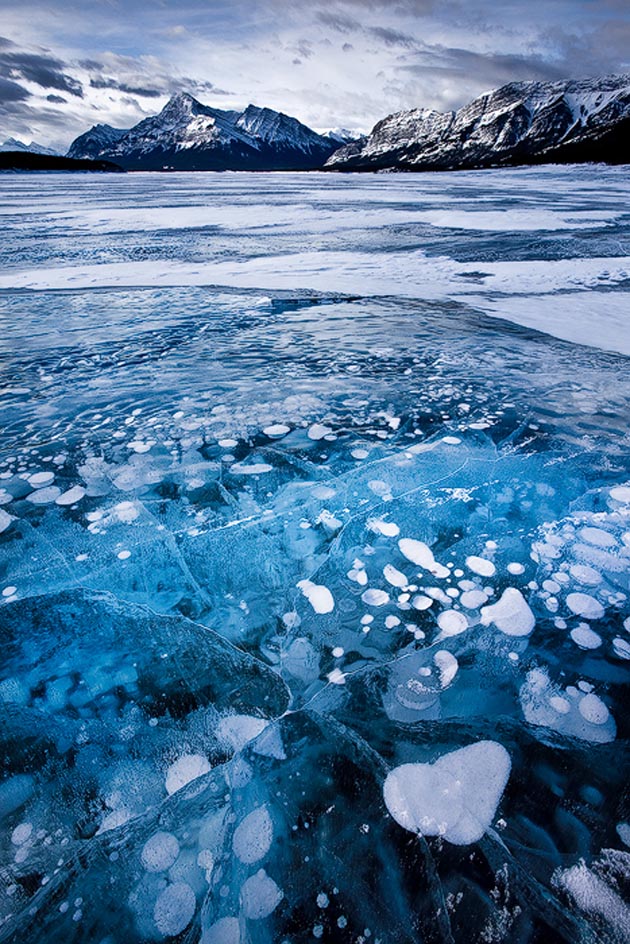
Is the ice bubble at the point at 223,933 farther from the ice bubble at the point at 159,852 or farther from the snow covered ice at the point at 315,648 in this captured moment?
the ice bubble at the point at 159,852

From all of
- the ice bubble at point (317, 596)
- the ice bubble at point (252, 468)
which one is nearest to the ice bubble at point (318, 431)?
the ice bubble at point (252, 468)

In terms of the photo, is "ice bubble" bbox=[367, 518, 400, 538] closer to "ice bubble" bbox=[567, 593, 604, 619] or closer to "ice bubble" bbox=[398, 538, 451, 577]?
"ice bubble" bbox=[398, 538, 451, 577]

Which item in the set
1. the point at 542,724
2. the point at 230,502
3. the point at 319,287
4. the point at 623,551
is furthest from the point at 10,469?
the point at 319,287

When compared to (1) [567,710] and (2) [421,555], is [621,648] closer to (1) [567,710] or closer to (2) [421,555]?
(1) [567,710]

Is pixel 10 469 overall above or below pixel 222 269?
below

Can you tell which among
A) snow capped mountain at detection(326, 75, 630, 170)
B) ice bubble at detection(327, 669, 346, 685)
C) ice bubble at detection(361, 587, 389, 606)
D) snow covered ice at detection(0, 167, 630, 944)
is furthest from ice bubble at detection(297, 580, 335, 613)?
snow capped mountain at detection(326, 75, 630, 170)

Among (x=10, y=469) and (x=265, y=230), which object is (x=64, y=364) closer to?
(x=10, y=469)

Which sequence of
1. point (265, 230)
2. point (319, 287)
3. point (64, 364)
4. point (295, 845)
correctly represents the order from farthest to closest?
point (265, 230) → point (319, 287) → point (64, 364) → point (295, 845)
